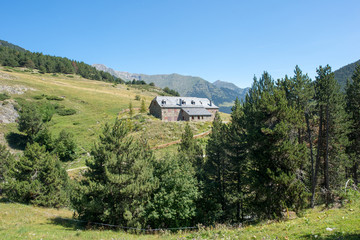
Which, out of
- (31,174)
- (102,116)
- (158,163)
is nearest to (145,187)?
(158,163)

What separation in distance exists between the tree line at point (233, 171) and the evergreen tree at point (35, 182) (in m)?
0.12

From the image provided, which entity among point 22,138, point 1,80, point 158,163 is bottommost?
point 22,138

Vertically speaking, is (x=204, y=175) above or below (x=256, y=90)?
below

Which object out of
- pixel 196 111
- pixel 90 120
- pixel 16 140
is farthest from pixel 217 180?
pixel 90 120

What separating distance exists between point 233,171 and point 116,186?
13.6m

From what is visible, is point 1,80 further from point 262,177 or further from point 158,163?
point 262,177

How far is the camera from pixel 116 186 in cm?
1780

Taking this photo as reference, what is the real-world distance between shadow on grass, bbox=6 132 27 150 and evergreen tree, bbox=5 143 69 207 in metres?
31.1

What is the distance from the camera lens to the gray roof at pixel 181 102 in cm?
7219

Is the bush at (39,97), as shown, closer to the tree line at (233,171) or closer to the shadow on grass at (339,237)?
the tree line at (233,171)

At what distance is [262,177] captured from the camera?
17266 millimetres

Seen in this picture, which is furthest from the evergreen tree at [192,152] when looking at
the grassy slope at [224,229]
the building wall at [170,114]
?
the building wall at [170,114]

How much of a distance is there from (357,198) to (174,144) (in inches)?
1515

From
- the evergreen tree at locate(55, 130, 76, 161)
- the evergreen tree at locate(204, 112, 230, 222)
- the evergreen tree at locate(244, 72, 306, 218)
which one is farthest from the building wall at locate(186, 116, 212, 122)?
the evergreen tree at locate(244, 72, 306, 218)
